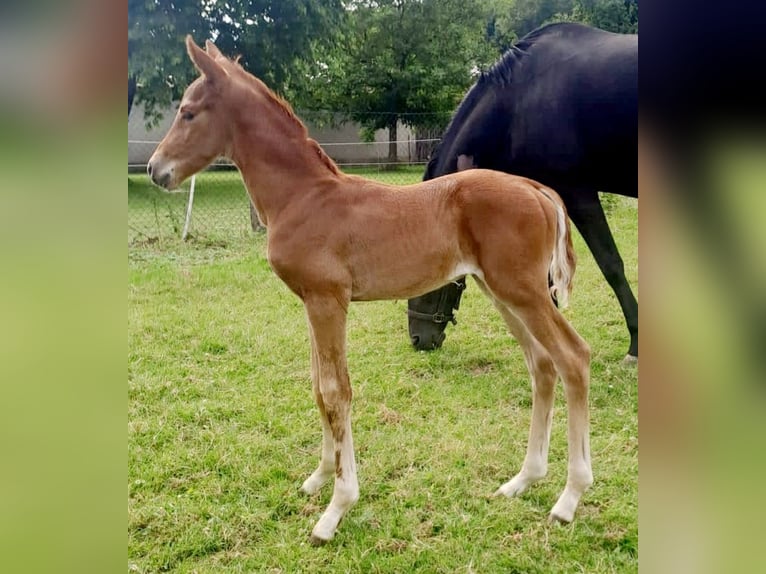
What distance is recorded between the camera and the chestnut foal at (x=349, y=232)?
2.25 meters

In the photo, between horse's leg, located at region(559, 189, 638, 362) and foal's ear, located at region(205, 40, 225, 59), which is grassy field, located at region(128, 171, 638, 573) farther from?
foal's ear, located at region(205, 40, 225, 59)

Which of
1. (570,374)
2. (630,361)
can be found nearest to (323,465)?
(570,374)

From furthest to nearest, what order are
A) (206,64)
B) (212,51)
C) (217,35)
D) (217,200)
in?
(217,200), (217,35), (212,51), (206,64)

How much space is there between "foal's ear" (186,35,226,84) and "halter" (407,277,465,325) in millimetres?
1933

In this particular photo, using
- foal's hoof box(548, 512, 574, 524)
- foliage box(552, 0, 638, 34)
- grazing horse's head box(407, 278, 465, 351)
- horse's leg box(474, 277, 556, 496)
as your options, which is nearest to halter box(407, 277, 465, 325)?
grazing horse's head box(407, 278, 465, 351)

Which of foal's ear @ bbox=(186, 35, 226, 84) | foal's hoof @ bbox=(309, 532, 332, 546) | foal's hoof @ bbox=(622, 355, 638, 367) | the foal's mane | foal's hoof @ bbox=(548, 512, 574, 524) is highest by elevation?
foal's ear @ bbox=(186, 35, 226, 84)

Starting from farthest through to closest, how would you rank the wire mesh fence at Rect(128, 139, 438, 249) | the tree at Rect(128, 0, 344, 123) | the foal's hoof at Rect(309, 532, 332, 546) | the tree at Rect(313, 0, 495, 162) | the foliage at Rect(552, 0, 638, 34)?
the tree at Rect(313, 0, 495, 162) < the wire mesh fence at Rect(128, 139, 438, 249) < the tree at Rect(128, 0, 344, 123) < the foliage at Rect(552, 0, 638, 34) < the foal's hoof at Rect(309, 532, 332, 546)

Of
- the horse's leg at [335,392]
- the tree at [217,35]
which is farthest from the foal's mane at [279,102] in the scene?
the tree at [217,35]

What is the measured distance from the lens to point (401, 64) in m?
8.19

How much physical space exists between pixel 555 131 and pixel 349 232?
2.11m

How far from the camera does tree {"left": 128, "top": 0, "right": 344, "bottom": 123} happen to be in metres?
6.29

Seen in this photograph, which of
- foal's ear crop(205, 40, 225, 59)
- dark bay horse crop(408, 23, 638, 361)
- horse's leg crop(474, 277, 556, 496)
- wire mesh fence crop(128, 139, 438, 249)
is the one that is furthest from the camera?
wire mesh fence crop(128, 139, 438, 249)

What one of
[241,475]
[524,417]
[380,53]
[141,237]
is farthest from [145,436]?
[380,53]

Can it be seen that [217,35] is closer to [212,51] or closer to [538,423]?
[212,51]
